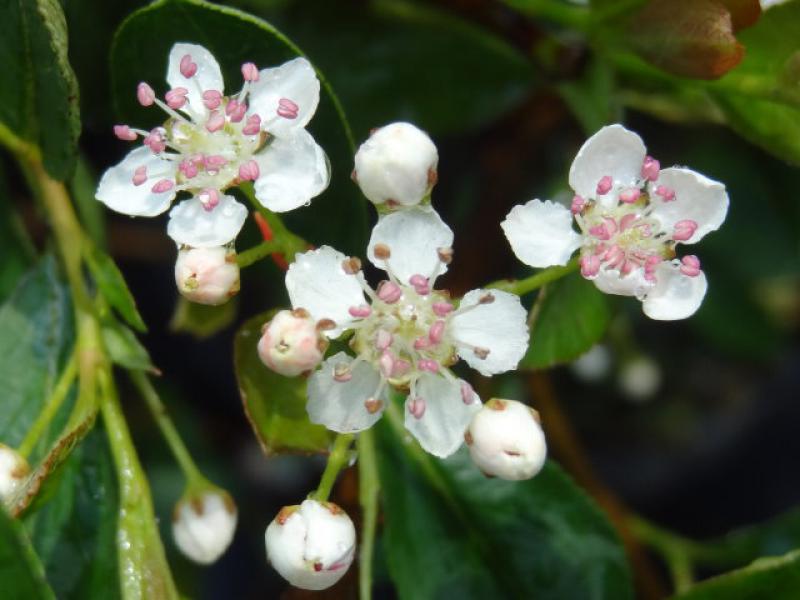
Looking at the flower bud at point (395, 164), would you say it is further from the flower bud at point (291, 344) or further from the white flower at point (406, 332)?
the flower bud at point (291, 344)

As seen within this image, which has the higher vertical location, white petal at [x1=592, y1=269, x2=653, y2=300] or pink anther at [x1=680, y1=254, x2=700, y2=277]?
pink anther at [x1=680, y1=254, x2=700, y2=277]

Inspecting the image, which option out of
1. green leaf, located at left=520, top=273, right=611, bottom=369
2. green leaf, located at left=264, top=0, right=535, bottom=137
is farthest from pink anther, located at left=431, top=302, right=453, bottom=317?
green leaf, located at left=264, top=0, right=535, bottom=137

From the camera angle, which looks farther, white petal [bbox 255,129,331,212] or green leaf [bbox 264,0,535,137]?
green leaf [bbox 264,0,535,137]

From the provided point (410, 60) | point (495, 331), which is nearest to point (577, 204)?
point (495, 331)

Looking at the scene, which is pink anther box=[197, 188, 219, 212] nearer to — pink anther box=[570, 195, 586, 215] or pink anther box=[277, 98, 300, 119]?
pink anther box=[277, 98, 300, 119]

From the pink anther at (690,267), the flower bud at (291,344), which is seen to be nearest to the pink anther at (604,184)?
the pink anther at (690,267)

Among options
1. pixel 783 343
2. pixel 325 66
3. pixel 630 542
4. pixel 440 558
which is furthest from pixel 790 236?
pixel 440 558
